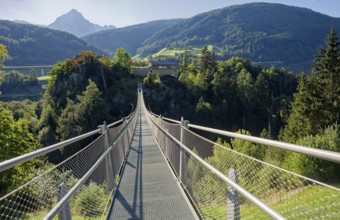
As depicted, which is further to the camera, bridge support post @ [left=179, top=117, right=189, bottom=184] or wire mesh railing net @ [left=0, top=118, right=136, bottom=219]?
bridge support post @ [left=179, top=117, right=189, bottom=184]

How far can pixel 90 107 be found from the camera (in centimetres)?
6191

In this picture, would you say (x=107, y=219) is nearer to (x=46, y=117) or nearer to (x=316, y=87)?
(x=316, y=87)

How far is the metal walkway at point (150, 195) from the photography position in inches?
166

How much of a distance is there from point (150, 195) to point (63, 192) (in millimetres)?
2922

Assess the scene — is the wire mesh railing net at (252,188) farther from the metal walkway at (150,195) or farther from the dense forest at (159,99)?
the dense forest at (159,99)

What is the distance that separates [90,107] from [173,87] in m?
24.3

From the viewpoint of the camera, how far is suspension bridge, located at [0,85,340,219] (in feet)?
5.76

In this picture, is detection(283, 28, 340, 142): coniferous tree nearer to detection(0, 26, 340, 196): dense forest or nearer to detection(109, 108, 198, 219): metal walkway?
detection(0, 26, 340, 196): dense forest

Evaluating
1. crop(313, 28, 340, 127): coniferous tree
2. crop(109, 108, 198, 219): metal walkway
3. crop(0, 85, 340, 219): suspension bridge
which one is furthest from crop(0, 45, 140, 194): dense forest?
crop(0, 85, 340, 219): suspension bridge

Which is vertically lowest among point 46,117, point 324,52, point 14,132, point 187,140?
point 46,117

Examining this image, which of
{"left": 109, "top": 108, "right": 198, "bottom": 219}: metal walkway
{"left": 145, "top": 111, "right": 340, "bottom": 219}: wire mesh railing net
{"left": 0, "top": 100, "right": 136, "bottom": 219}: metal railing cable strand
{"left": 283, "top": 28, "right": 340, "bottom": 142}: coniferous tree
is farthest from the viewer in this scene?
{"left": 283, "top": 28, "right": 340, "bottom": 142}: coniferous tree

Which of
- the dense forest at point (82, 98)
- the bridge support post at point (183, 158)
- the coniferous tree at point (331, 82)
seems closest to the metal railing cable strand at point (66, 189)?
the bridge support post at point (183, 158)

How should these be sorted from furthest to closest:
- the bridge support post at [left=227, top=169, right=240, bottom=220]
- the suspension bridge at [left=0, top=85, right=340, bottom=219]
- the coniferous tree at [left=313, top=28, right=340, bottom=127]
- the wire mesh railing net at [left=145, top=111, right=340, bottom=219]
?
the coniferous tree at [left=313, top=28, right=340, bottom=127], the bridge support post at [left=227, top=169, right=240, bottom=220], the suspension bridge at [left=0, top=85, right=340, bottom=219], the wire mesh railing net at [left=145, top=111, right=340, bottom=219]

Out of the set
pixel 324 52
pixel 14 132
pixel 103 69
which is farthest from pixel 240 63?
pixel 14 132
